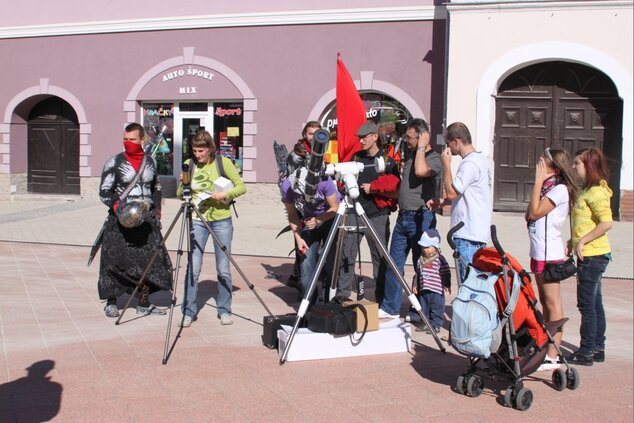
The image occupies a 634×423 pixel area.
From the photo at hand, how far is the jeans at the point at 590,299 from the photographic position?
20.0ft

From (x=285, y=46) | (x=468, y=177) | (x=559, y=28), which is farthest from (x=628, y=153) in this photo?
(x=468, y=177)

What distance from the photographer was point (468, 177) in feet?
20.7

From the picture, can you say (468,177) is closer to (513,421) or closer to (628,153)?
(513,421)

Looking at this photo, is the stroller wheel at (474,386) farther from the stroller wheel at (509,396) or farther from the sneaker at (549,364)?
the sneaker at (549,364)

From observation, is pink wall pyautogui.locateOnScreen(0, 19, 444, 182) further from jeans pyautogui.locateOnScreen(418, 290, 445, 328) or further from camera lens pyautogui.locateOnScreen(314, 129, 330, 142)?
camera lens pyautogui.locateOnScreen(314, 129, 330, 142)

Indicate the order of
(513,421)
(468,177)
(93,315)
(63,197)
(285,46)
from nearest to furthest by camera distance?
(513,421)
(468,177)
(93,315)
(285,46)
(63,197)

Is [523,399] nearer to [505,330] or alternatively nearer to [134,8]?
[505,330]

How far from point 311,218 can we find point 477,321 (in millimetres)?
2335

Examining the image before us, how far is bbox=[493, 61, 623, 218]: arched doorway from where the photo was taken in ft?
53.5

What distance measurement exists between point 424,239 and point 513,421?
2283 mm

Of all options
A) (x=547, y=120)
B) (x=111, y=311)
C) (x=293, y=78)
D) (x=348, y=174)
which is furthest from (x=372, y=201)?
(x=293, y=78)

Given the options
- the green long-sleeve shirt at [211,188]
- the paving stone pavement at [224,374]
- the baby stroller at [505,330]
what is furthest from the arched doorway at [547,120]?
the baby stroller at [505,330]

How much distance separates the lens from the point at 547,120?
656 inches

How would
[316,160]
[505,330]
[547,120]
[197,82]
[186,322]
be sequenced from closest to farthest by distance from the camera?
1. [505,330]
2. [316,160]
3. [186,322]
4. [547,120]
5. [197,82]
